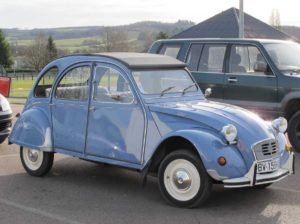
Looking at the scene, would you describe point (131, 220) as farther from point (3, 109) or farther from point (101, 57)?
point (3, 109)

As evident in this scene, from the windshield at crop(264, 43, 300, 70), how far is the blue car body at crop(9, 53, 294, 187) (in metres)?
2.86

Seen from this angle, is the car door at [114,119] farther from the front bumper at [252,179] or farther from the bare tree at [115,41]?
the bare tree at [115,41]

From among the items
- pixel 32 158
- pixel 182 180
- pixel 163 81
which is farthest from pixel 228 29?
pixel 182 180

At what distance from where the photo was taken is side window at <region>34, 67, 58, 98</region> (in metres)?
7.59

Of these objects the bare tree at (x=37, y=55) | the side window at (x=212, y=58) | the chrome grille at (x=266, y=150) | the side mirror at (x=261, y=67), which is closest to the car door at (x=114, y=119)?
the chrome grille at (x=266, y=150)

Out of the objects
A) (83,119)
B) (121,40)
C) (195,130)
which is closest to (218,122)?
(195,130)

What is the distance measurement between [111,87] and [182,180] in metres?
1.63

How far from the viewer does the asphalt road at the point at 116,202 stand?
5514mm

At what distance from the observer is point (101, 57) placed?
695cm

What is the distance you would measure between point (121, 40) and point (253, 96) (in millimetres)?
60458

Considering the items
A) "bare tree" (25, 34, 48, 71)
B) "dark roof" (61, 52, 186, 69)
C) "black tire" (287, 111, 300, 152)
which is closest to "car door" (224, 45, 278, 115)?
"black tire" (287, 111, 300, 152)

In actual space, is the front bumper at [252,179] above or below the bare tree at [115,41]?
below

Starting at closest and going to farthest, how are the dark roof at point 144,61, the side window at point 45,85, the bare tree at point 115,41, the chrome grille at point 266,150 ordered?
1. the chrome grille at point 266,150
2. the dark roof at point 144,61
3. the side window at point 45,85
4. the bare tree at point 115,41

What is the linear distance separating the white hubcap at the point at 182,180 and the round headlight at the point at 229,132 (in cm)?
48
